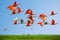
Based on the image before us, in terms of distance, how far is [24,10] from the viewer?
94.4 inches

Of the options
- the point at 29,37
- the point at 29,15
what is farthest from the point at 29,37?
the point at 29,15

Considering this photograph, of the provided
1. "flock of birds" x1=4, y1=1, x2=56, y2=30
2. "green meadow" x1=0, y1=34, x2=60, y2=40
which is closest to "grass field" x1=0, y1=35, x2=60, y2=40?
"green meadow" x1=0, y1=34, x2=60, y2=40

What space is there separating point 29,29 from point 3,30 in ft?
1.26

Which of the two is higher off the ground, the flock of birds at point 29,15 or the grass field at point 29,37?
the flock of birds at point 29,15

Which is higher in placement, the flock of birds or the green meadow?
the flock of birds

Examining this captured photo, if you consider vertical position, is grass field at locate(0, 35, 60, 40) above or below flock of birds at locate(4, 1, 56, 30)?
below

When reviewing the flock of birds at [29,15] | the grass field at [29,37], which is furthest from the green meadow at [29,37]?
the flock of birds at [29,15]

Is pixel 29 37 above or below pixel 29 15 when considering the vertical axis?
below

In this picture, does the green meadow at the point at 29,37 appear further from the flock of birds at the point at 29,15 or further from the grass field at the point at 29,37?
the flock of birds at the point at 29,15

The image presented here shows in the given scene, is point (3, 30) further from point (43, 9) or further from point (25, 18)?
point (43, 9)

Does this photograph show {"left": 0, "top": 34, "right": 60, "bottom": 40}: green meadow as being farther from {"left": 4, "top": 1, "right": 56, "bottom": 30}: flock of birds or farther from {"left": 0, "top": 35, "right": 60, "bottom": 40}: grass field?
{"left": 4, "top": 1, "right": 56, "bottom": 30}: flock of birds

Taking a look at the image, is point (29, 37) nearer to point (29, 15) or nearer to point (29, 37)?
point (29, 37)

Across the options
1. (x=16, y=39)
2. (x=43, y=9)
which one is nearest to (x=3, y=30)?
(x=16, y=39)

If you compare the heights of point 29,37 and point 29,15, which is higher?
point 29,15
